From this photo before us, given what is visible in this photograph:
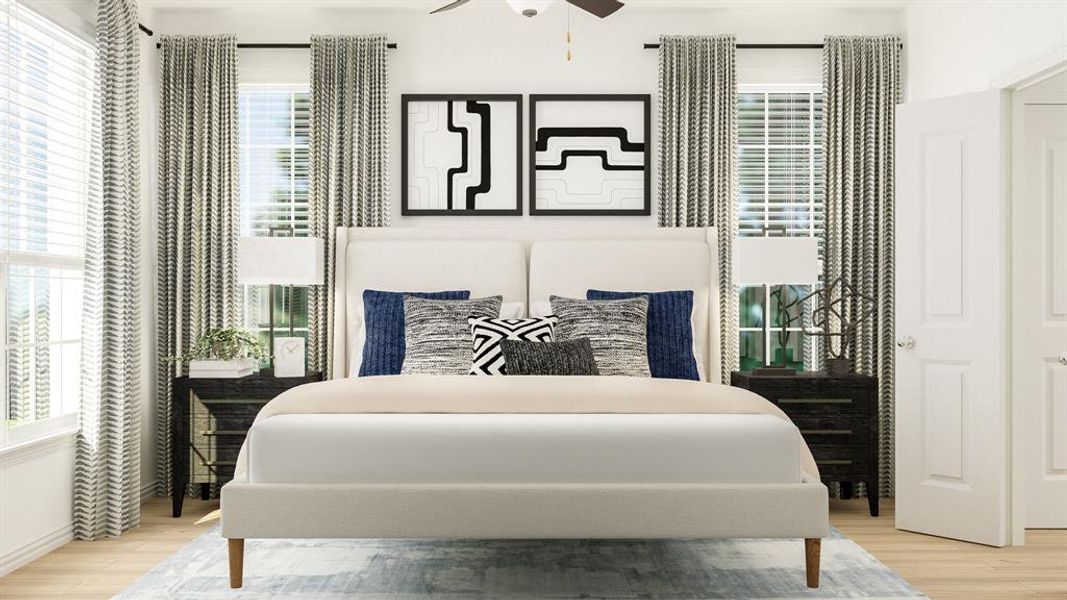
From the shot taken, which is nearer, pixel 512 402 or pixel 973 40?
pixel 512 402

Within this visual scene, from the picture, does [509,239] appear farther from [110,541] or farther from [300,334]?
[110,541]

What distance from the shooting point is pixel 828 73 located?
4695 millimetres

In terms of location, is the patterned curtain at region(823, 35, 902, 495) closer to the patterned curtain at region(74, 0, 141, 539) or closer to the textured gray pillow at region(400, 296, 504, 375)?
the textured gray pillow at region(400, 296, 504, 375)

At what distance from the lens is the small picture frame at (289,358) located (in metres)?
4.28

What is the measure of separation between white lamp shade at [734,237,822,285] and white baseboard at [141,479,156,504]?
11.8 feet

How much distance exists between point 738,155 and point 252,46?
120 inches

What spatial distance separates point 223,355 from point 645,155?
107 inches

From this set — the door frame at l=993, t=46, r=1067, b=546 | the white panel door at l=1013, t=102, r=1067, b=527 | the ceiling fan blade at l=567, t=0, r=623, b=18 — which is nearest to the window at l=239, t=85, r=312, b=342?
the ceiling fan blade at l=567, t=0, r=623, b=18

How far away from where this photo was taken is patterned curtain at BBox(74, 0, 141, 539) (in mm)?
3756

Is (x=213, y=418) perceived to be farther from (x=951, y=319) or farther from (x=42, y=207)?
(x=951, y=319)

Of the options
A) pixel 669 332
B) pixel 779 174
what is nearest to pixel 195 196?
pixel 669 332

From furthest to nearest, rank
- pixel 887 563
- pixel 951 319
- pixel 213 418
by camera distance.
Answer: pixel 213 418
pixel 951 319
pixel 887 563

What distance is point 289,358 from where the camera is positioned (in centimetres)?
428

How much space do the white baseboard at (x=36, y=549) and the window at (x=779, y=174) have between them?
3.78 metres
